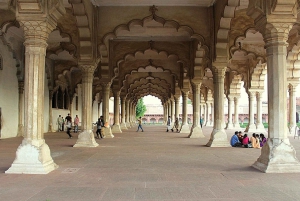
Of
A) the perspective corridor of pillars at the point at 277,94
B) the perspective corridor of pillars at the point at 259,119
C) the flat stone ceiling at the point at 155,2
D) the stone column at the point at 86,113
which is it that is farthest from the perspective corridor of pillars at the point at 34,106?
the perspective corridor of pillars at the point at 259,119

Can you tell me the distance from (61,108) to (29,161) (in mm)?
20603

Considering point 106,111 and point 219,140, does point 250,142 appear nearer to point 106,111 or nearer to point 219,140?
point 219,140

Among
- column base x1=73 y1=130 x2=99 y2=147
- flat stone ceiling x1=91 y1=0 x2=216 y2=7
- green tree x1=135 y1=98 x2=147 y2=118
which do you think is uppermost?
flat stone ceiling x1=91 y1=0 x2=216 y2=7

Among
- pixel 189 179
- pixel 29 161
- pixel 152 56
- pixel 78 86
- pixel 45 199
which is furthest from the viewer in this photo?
pixel 78 86

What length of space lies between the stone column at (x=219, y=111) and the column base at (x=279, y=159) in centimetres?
557

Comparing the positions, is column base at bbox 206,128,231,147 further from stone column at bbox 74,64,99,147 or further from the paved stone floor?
stone column at bbox 74,64,99,147

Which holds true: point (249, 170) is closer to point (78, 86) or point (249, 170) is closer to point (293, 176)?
point (293, 176)

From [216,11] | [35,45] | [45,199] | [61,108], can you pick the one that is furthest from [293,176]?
[61,108]

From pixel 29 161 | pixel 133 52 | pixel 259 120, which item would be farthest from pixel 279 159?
pixel 259 120

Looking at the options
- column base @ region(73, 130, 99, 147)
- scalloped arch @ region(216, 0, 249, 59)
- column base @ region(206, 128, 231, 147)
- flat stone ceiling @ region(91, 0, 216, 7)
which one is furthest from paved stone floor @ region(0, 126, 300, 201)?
flat stone ceiling @ region(91, 0, 216, 7)

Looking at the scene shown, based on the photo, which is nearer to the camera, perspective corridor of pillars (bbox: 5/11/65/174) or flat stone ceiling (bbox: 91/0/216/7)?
perspective corridor of pillars (bbox: 5/11/65/174)

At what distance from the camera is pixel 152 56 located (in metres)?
22.5

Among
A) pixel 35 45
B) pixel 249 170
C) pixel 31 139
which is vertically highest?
pixel 35 45

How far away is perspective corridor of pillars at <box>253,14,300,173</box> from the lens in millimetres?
7431
